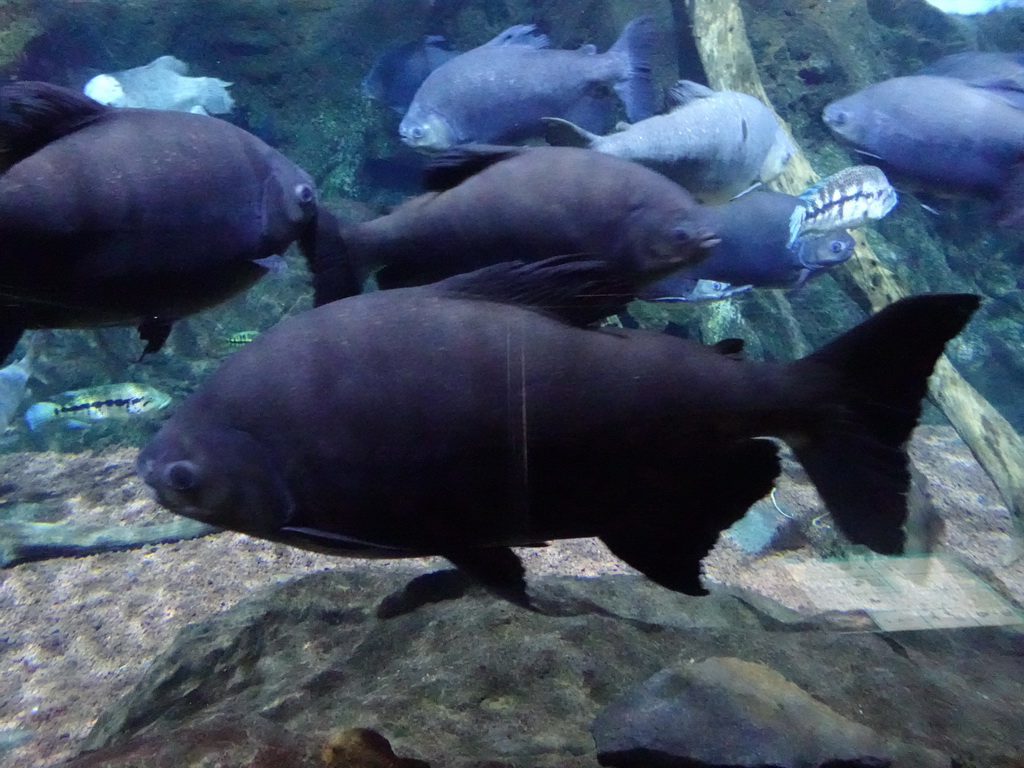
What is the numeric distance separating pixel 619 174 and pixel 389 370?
0.90 meters

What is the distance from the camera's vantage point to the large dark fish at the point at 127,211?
1510 millimetres

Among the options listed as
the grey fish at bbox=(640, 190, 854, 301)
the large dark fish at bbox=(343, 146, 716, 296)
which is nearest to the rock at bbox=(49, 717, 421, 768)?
the large dark fish at bbox=(343, 146, 716, 296)

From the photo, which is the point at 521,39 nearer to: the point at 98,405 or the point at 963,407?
the point at 963,407

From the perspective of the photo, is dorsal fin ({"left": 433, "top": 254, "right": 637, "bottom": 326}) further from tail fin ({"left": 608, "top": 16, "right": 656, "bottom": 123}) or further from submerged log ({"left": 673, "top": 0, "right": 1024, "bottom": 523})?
submerged log ({"left": 673, "top": 0, "right": 1024, "bottom": 523})

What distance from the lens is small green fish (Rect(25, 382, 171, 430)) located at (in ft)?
19.0

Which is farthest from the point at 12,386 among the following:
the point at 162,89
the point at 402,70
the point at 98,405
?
the point at 402,70

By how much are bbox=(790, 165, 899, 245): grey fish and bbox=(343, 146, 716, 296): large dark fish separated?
2.52 m

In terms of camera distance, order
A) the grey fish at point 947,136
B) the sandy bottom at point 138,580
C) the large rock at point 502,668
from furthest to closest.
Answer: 1. the grey fish at point 947,136
2. the sandy bottom at point 138,580
3. the large rock at point 502,668

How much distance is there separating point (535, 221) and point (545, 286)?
0.39 meters

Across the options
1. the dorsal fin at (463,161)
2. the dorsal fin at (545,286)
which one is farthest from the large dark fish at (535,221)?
the dorsal fin at (545,286)

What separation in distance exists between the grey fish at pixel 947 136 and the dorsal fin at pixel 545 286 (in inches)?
116

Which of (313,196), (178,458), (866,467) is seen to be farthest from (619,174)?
(178,458)

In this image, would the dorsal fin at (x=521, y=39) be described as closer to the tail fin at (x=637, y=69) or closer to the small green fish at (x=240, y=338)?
the tail fin at (x=637, y=69)

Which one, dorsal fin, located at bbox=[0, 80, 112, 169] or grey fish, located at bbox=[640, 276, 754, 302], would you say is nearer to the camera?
dorsal fin, located at bbox=[0, 80, 112, 169]
